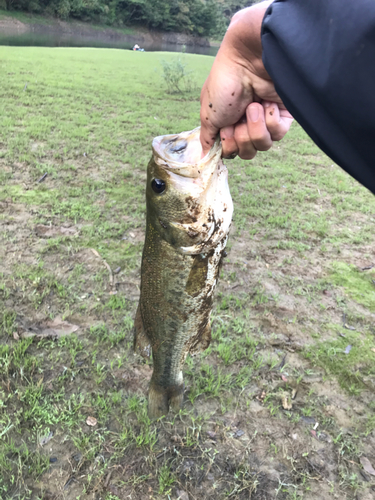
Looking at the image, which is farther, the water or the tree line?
the tree line

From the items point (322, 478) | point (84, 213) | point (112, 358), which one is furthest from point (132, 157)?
point (322, 478)

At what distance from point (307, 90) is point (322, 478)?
7.35ft

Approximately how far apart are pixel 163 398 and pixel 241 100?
5.70 feet

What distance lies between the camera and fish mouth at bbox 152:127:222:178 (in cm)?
146

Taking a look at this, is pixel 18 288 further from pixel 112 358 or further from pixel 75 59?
pixel 75 59

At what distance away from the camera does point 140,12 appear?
48.4 meters

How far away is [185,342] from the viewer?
6.23 ft

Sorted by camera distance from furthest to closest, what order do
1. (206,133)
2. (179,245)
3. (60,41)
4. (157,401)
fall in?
1. (60,41)
2. (157,401)
3. (179,245)
4. (206,133)

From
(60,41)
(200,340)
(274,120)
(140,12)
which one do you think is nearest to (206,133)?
(274,120)

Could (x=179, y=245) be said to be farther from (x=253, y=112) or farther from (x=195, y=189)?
(x=253, y=112)

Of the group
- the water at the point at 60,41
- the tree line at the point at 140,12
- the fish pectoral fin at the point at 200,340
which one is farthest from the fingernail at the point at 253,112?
the tree line at the point at 140,12

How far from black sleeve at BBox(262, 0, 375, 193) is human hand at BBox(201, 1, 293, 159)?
0.24 metres

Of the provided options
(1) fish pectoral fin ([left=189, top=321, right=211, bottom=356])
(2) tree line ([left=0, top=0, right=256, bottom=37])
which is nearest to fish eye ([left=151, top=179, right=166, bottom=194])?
(1) fish pectoral fin ([left=189, top=321, right=211, bottom=356])

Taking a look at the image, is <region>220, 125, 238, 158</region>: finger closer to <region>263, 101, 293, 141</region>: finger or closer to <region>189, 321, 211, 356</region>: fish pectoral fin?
<region>263, 101, 293, 141</region>: finger
